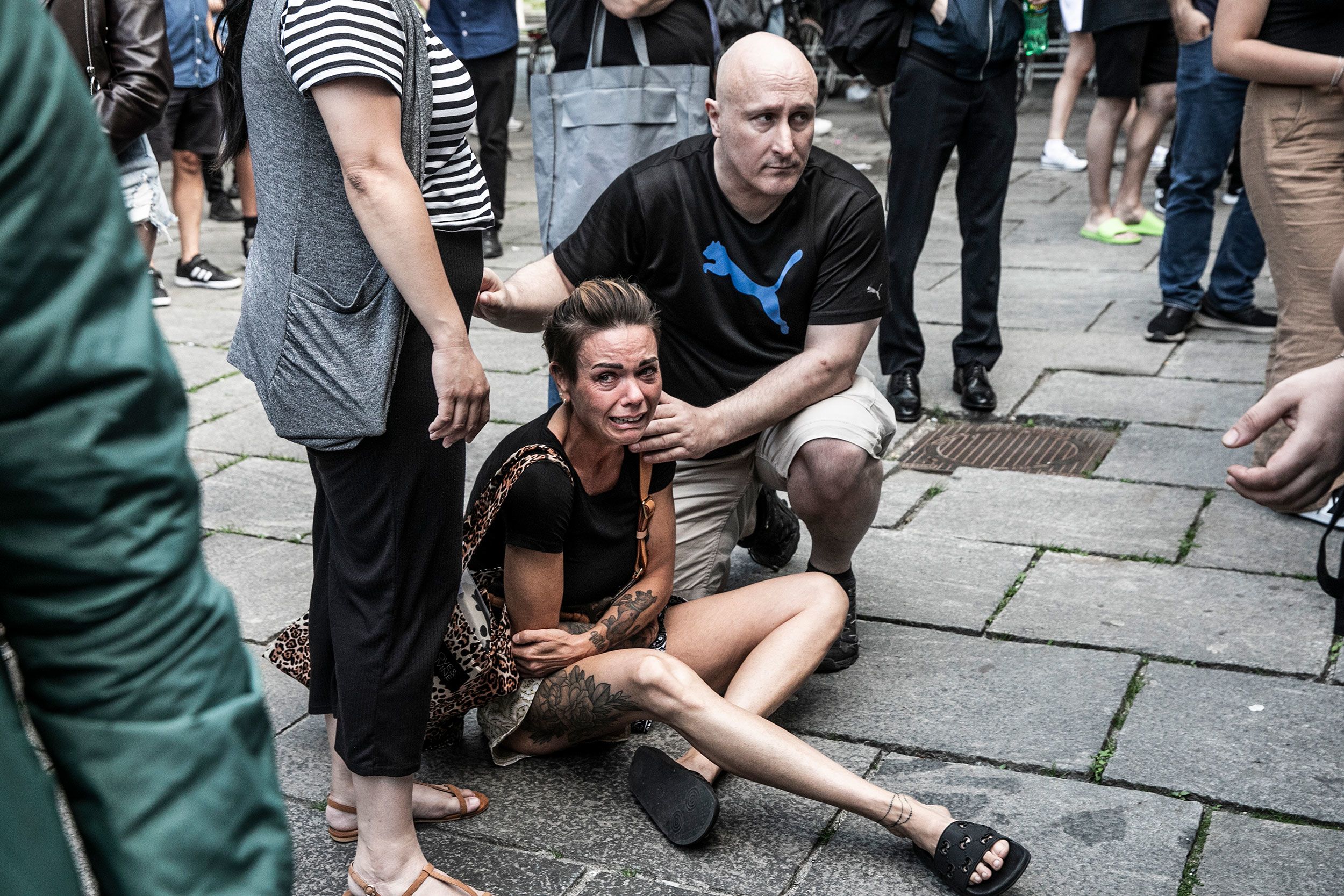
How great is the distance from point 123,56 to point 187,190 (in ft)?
7.05

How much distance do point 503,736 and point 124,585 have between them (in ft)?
6.55

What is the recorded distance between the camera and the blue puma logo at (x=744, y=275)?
322 cm

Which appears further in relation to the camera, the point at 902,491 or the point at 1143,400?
the point at 1143,400

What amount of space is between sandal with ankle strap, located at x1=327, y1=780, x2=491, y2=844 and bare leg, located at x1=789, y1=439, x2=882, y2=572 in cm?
97

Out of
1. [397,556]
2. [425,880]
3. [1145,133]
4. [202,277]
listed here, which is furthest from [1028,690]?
[202,277]

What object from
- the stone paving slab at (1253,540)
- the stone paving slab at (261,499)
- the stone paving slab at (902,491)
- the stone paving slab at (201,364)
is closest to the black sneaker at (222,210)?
the stone paving slab at (201,364)

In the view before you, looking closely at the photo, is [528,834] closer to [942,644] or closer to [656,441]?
[656,441]

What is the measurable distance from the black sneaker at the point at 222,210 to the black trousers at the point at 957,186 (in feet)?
17.7

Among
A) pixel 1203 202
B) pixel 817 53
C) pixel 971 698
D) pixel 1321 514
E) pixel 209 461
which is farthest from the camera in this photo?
pixel 817 53

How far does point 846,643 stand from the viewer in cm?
325

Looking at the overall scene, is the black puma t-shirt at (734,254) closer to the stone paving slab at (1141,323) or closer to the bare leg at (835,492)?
the bare leg at (835,492)

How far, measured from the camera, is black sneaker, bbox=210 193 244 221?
903cm

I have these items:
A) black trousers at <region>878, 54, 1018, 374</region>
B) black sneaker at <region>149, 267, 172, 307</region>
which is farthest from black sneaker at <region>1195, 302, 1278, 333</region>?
black sneaker at <region>149, 267, 172, 307</region>

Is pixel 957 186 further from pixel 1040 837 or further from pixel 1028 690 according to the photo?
pixel 1040 837
